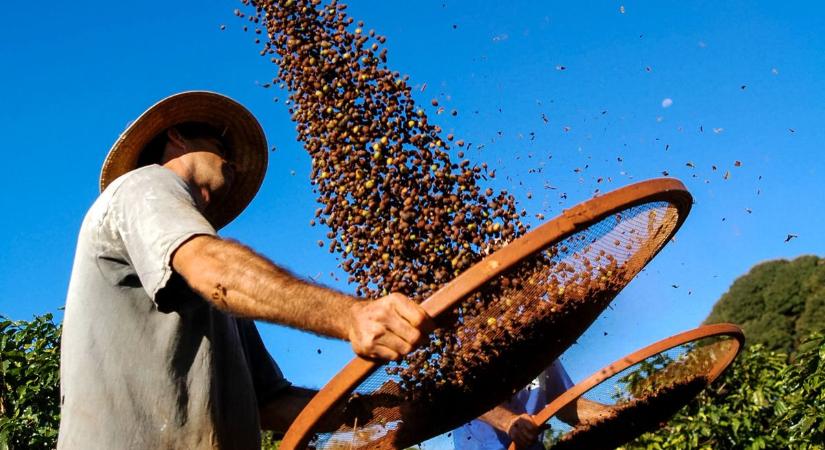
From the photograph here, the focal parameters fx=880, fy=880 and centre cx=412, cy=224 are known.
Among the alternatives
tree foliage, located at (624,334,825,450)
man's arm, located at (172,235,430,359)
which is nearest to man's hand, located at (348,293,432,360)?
man's arm, located at (172,235,430,359)

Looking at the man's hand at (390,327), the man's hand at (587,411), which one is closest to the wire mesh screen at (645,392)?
the man's hand at (587,411)

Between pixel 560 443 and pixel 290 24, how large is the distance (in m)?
2.16

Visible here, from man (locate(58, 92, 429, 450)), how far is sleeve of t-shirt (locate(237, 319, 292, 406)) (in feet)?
0.37

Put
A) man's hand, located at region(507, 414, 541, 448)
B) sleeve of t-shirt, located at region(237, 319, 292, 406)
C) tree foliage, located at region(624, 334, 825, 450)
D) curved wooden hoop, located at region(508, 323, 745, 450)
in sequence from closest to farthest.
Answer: sleeve of t-shirt, located at region(237, 319, 292, 406) < curved wooden hoop, located at region(508, 323, 745, 450) < man's hand, located at region(507, 414, 541, 448) < tree foliage, located at region(624, 334, 825, 450)

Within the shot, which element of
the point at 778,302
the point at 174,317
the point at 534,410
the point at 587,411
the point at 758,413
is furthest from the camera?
Answer: the point at 778,302

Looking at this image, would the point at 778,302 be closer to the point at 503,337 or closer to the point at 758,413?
the point at 758,413

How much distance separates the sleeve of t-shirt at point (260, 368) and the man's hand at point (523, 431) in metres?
1.23

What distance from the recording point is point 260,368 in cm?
337

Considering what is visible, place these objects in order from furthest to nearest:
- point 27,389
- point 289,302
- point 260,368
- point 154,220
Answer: point 27,389
point 260,368
point 154,220
point 289,302

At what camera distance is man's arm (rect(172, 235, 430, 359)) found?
1899mm

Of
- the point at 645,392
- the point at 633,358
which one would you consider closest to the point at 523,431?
the point at 645,392

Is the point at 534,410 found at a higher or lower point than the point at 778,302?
lower

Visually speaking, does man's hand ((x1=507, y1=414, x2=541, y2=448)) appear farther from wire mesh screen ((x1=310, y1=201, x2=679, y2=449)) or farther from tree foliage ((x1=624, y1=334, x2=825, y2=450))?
tree foliage ((x1=624, y1=334, x2=825, y2=450))

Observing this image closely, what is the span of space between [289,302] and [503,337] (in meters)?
0.89
